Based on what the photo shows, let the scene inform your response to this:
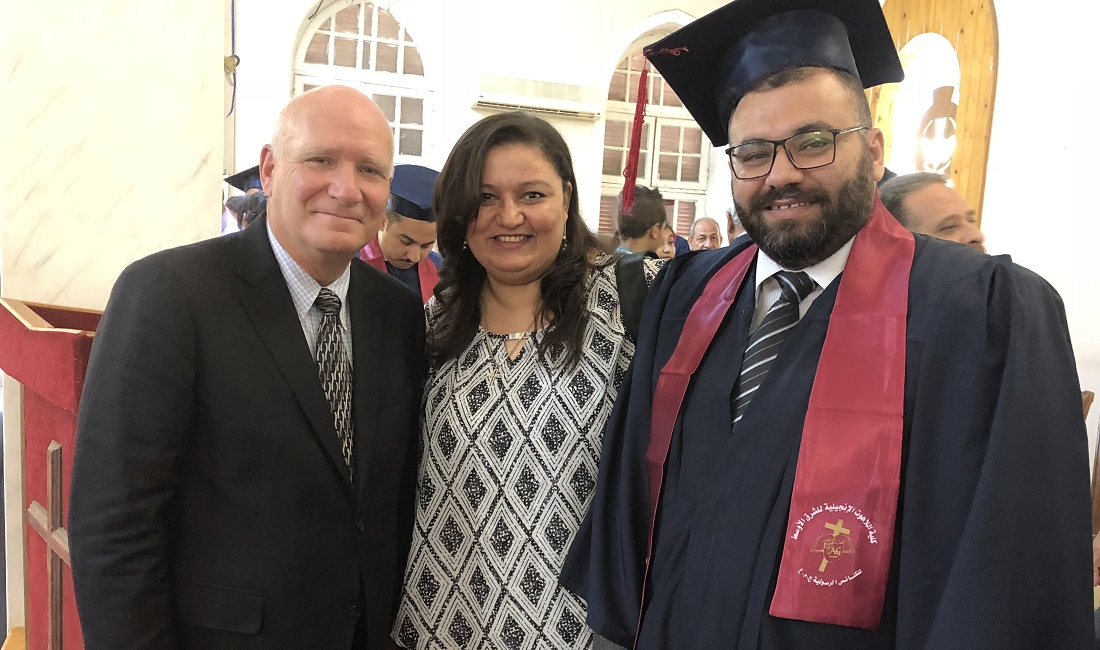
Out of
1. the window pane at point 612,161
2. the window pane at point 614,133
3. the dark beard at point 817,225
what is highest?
the window pane at point 614,133

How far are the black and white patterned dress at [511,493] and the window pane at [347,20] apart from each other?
7.41 meters

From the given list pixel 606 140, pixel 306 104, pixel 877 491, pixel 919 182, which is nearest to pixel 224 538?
pixel 306 104

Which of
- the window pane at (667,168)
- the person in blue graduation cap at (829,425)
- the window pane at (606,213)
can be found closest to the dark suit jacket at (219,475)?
the person in blue graduation cap at (829,425)

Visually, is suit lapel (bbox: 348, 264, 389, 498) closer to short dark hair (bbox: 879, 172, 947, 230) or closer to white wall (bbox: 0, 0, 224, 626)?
white wall (bbox: 0, 0, 224, 626)

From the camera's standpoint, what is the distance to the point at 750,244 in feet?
5.56

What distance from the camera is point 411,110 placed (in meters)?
8.42

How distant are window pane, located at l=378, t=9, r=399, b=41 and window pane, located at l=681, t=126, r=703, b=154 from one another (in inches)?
143

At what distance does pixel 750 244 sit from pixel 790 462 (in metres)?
0.57

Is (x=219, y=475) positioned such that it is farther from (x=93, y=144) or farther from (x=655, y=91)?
(x=655, y=91)

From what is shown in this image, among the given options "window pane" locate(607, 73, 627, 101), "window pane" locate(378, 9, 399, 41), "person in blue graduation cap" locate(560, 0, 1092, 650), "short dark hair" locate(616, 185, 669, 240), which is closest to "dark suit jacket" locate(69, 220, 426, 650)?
"person in blue graduation cap" locate(560, 0, 1092, 650)

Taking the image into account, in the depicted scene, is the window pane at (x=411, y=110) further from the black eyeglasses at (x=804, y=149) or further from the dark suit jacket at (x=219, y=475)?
the black eyeglasses at (x=804, y=149)

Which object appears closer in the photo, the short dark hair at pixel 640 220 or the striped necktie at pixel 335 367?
the striped necktie at pixel 335 367

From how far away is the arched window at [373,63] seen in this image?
8062 mm

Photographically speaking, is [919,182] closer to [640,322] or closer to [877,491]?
[640,322]
